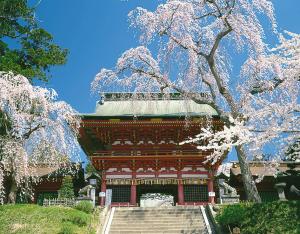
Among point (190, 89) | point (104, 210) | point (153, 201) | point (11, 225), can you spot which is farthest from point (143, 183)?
point (11, 225)

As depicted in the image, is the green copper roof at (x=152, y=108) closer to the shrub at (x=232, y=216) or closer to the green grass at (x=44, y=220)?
the green grass at (x=44, y=220)

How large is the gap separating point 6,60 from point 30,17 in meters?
3.54

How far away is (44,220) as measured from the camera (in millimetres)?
16875

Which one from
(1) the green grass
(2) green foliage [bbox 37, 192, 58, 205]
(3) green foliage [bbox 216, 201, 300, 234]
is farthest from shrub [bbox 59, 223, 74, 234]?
(2) green foliage [bbox 37, 192, 58, 205]

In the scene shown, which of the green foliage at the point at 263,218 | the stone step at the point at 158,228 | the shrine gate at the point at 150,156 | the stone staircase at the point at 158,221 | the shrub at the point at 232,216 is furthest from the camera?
the shrine gate at the point at 150,156

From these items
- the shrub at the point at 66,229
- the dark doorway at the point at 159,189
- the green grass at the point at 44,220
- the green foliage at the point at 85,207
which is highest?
the dark doorway at the point at 159,189

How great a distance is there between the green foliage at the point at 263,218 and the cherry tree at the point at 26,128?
7.78 m

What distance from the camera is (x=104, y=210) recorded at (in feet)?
63.6

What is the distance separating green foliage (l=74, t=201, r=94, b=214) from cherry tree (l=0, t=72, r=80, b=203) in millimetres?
2184

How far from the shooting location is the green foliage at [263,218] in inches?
585

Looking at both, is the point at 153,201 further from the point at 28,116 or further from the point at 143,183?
the point at 28,116

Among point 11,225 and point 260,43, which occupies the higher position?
point 260,43

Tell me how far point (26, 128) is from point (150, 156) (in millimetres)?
8693

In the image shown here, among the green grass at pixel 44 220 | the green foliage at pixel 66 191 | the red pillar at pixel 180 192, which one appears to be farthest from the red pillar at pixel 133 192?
the green grass at pixel 44 220
